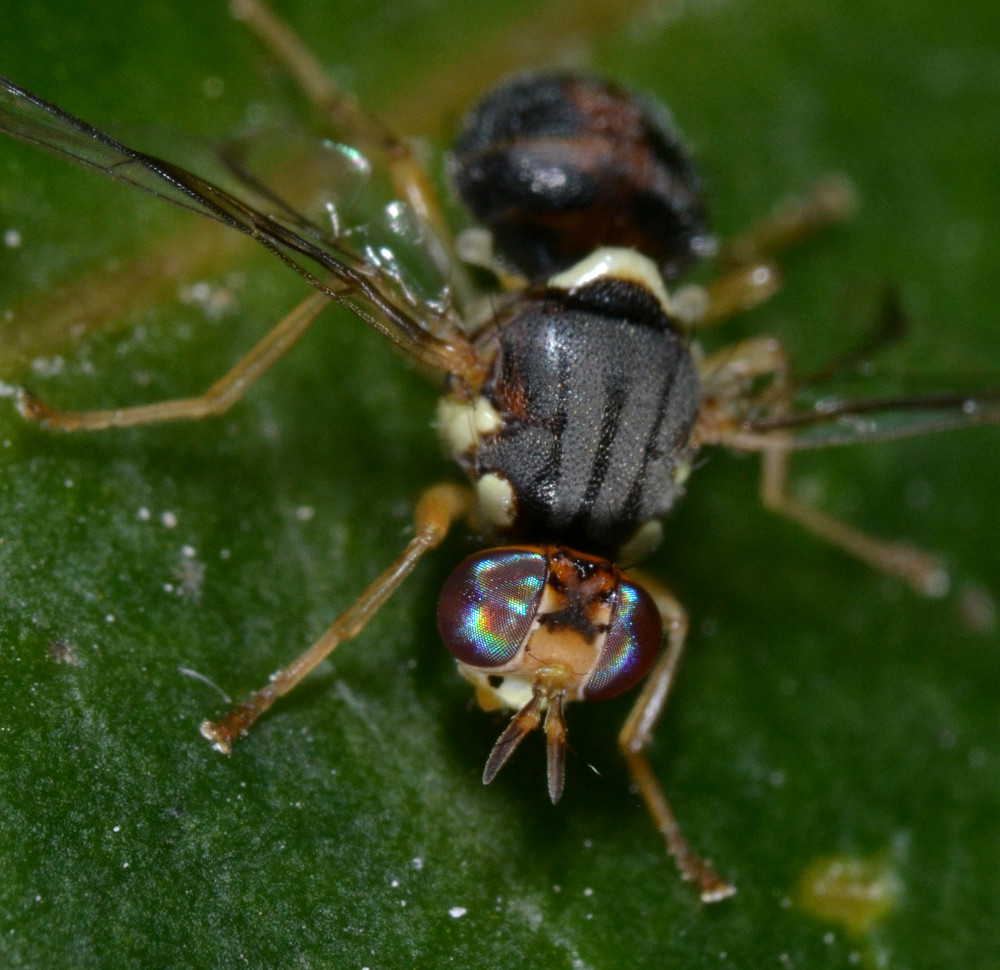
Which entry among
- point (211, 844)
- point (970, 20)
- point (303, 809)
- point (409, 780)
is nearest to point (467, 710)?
point (409, 780)

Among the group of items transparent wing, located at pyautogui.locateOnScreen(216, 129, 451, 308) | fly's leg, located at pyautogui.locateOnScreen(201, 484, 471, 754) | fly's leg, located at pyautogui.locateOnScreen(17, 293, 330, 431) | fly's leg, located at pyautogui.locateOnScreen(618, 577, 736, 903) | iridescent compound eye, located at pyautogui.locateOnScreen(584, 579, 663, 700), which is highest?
transparent wing, located at pyautogui.locateOnScreen(216, 129, 451, 308)

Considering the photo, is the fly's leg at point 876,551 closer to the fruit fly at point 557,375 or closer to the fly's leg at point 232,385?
the fruit fly at point 557,375

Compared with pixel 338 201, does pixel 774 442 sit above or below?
below

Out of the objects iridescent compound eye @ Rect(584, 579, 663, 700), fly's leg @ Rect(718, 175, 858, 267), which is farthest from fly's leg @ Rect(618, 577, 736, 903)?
fly's leg @ Rect(718, 175, 858, 267)

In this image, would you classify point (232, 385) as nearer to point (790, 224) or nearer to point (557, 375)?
point (557, 375)

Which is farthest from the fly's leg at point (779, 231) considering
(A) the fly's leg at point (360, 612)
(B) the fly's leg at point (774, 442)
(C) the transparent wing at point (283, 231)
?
(A) the fly's leg at point (360, 612)

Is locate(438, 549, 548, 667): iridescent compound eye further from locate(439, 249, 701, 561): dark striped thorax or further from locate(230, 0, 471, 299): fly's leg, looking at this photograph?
locate(230, 0, 471, 299): fly's leg

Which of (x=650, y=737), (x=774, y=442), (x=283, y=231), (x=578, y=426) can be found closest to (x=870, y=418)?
(x=774, y=442)
